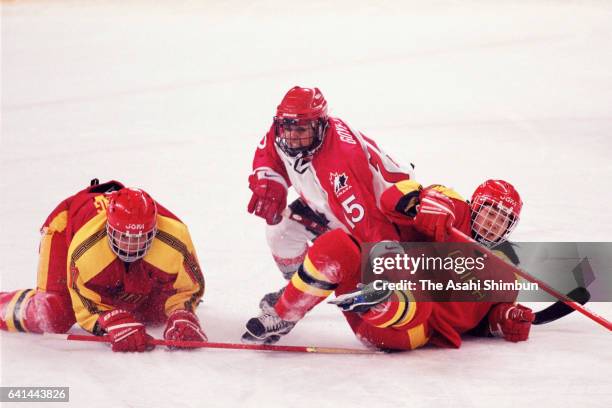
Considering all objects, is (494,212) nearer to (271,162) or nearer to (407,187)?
(407,187)

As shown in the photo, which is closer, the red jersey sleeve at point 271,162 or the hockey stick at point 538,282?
the hockey stick at point 538,282

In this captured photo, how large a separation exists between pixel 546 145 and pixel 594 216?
1.17m

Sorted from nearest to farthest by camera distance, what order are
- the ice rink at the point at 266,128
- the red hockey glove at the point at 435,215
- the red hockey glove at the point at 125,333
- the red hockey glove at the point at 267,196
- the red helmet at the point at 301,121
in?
1. the ice rink at the point at 266,128
2. the red hockey glove at the point at 435,215
3. the red hockey glove at the point at 125,333
4. the red helmet at the point at 301,121
5. the red hockey glove at the point at 267,196

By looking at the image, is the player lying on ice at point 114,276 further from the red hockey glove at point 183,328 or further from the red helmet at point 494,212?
the red helmet at point 494,212

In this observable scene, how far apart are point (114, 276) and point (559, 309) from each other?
1572mm

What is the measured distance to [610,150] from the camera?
19.4ft

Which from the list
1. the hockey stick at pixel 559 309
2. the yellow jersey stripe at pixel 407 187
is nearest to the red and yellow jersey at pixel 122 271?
the yellow jersey stripe at pixel 407 187

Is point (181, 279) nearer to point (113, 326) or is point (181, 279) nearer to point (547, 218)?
point (113, 326)

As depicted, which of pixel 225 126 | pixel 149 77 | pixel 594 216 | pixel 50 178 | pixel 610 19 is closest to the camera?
pixel 594 216

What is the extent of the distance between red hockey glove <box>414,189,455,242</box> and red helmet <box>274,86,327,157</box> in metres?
0.57

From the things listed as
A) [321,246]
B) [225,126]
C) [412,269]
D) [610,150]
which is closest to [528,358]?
[412,269]

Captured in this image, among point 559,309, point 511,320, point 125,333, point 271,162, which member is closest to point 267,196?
point 271,162

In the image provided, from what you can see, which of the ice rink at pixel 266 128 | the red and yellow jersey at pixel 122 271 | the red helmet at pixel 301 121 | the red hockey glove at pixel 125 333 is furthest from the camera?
the red helmet at pixel 301 121

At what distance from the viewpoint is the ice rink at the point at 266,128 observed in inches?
130
